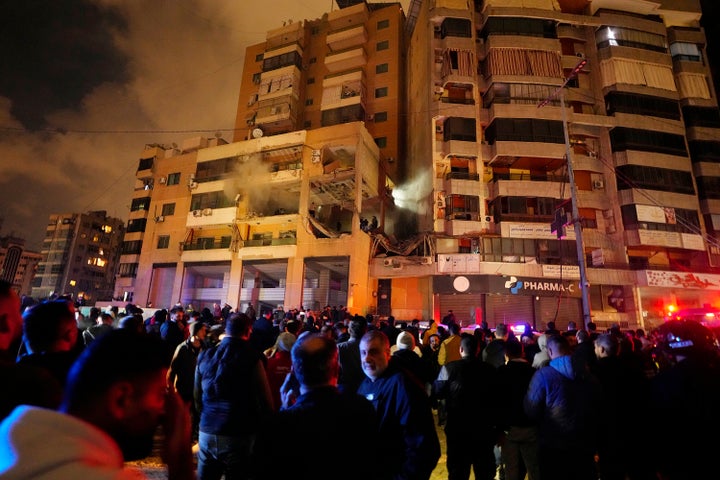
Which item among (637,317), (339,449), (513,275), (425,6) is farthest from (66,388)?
(425,6)

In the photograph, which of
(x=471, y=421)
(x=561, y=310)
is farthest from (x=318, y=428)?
(x=561, y=310)

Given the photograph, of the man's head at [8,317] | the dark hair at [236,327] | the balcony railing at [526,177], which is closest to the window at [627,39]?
the balcony railing at [526,177]

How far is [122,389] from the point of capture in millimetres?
1162

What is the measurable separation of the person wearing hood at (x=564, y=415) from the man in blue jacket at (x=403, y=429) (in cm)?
166

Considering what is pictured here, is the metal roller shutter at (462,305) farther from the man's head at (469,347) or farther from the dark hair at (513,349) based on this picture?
the man's head at (469,347)

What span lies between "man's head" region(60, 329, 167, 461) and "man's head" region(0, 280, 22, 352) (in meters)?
1.66

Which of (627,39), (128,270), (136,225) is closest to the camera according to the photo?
(627,39)

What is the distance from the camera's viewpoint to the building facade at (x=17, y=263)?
82375 millimetres

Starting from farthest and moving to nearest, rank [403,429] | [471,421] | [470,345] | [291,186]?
[291,186] < [470,345] < [471,421] < [403,429]

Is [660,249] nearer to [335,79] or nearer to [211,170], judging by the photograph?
[335,79]

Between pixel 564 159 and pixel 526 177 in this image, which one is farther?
pixel 526 177

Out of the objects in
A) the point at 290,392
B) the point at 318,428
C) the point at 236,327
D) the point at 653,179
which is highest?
the point at 653,179

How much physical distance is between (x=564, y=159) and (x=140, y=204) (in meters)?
45.3

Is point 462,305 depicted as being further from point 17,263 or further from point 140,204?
point 17,263
